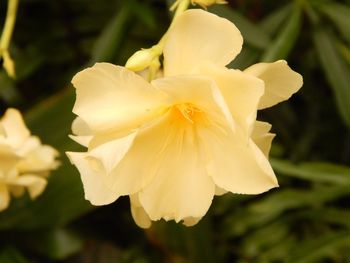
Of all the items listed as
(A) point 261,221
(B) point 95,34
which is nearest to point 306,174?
(A) point 261,221

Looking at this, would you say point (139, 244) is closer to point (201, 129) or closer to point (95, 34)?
point (95, 34)

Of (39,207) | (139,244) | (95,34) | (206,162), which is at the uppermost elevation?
(206,162)

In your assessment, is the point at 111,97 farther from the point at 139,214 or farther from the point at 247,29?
the point at 247,29

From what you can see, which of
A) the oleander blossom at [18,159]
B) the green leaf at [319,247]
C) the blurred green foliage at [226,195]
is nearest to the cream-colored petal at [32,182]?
the oleander blossom at [18,159]

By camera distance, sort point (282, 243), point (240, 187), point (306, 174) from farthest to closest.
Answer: point (282, 243), point (306, 174), point (240, 187)

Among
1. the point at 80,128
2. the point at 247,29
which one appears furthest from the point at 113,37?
the point at 80,128

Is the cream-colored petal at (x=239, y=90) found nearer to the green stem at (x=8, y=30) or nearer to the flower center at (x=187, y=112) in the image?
the flower center at (x=187, y=112)
